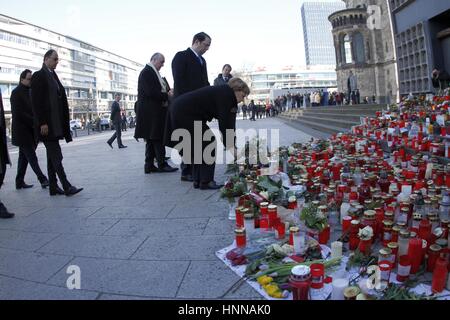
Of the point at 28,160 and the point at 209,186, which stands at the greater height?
the point at 28,160

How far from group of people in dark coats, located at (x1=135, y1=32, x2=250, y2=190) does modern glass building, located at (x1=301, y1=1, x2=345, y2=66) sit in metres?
162

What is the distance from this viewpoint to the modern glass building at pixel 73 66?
62347 mm

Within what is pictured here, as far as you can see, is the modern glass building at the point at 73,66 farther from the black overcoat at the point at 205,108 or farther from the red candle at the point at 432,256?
the red candle at the point at 432,256

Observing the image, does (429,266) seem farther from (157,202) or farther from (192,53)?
(192,53)

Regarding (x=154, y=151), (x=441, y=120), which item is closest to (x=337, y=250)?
(x=441, y=120)

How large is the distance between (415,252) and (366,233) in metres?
0.34

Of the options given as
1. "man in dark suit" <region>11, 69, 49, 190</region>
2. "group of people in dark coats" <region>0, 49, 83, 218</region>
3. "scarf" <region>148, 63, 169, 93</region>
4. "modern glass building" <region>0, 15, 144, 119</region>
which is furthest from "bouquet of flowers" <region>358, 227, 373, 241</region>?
"modern glass building" <region>0, 15, 144, 119</region>

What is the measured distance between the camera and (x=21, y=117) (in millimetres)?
5844

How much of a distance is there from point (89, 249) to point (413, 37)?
1095 centimetres

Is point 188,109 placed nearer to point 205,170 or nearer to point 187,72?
point 205,170

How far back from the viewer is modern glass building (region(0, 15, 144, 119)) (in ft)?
205

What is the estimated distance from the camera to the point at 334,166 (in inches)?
185

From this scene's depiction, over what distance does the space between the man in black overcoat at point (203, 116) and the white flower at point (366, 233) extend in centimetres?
231

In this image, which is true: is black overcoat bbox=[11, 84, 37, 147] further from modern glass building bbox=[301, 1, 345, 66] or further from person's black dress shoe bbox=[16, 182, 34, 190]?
modern glass building bbox=[301, 1, 345, 66]
